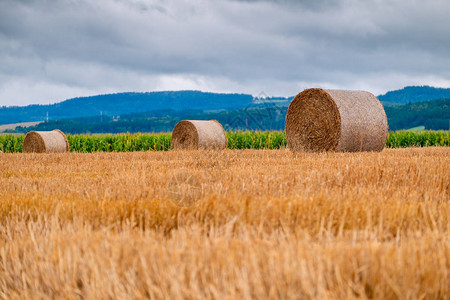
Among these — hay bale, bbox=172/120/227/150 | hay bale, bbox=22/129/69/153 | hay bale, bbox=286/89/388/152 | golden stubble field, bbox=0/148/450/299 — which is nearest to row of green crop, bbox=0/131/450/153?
hay bale, bbox=22/129/69/153

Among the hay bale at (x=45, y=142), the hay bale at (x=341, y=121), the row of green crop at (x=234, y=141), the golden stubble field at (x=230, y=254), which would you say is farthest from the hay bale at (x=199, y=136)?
the golden stubble field at (x=230, y=254)

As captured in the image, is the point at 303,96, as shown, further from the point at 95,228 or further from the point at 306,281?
the point at 306,281

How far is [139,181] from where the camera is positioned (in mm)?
6227

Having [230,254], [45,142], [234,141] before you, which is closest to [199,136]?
[234,141]

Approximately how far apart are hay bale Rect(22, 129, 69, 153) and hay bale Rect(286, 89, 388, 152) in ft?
45.4

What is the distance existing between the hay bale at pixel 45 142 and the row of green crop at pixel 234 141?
4.74 metres

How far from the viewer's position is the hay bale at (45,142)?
78.0 ft

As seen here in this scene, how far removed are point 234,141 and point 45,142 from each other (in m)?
10.8

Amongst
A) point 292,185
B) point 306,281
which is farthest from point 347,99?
point 306,281

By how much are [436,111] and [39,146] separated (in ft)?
400

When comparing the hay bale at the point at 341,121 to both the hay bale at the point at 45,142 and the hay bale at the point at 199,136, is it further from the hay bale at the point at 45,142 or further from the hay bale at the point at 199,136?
the hay bale at the point at 45,142

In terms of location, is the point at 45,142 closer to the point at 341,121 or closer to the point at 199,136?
the point at 199,136

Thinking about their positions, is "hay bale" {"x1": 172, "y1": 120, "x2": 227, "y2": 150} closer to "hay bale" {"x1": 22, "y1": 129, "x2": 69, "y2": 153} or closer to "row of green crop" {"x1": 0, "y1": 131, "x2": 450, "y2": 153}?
"row of green crop" {"x1": 0, "y1": 131, "x2": 450, "y2": 153}

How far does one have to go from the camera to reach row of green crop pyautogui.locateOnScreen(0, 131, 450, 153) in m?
28.6
